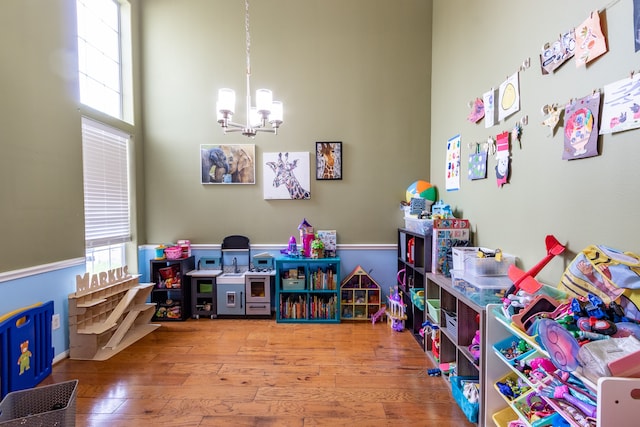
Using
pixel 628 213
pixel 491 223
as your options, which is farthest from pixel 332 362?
pixel 628 213

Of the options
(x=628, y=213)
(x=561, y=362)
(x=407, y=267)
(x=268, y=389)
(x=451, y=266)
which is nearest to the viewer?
(x=561, y=362)

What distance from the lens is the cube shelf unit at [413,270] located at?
2.66 meters

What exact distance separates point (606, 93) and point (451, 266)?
1474mm

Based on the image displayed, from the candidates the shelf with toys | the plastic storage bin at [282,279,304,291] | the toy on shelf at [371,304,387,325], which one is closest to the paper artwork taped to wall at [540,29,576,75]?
the shelf with toys

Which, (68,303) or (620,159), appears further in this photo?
(68,303)

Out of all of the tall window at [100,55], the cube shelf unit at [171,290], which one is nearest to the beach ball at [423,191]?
the cube shelf unit at [171,290]

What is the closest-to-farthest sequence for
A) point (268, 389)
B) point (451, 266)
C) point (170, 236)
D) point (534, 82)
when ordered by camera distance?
point (534, 82), point (268, 389), point (451, 266), point (170, 236)

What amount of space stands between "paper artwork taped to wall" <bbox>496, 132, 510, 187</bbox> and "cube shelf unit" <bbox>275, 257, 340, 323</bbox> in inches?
68.9

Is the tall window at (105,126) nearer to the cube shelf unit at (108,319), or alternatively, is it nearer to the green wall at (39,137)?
the green wall at (39,137)

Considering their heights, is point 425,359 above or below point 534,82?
below

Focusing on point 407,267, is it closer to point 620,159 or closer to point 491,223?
point 491,223

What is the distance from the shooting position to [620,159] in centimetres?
125

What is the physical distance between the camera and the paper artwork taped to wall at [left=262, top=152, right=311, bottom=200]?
350cm

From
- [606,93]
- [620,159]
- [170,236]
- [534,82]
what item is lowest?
[170,236]
